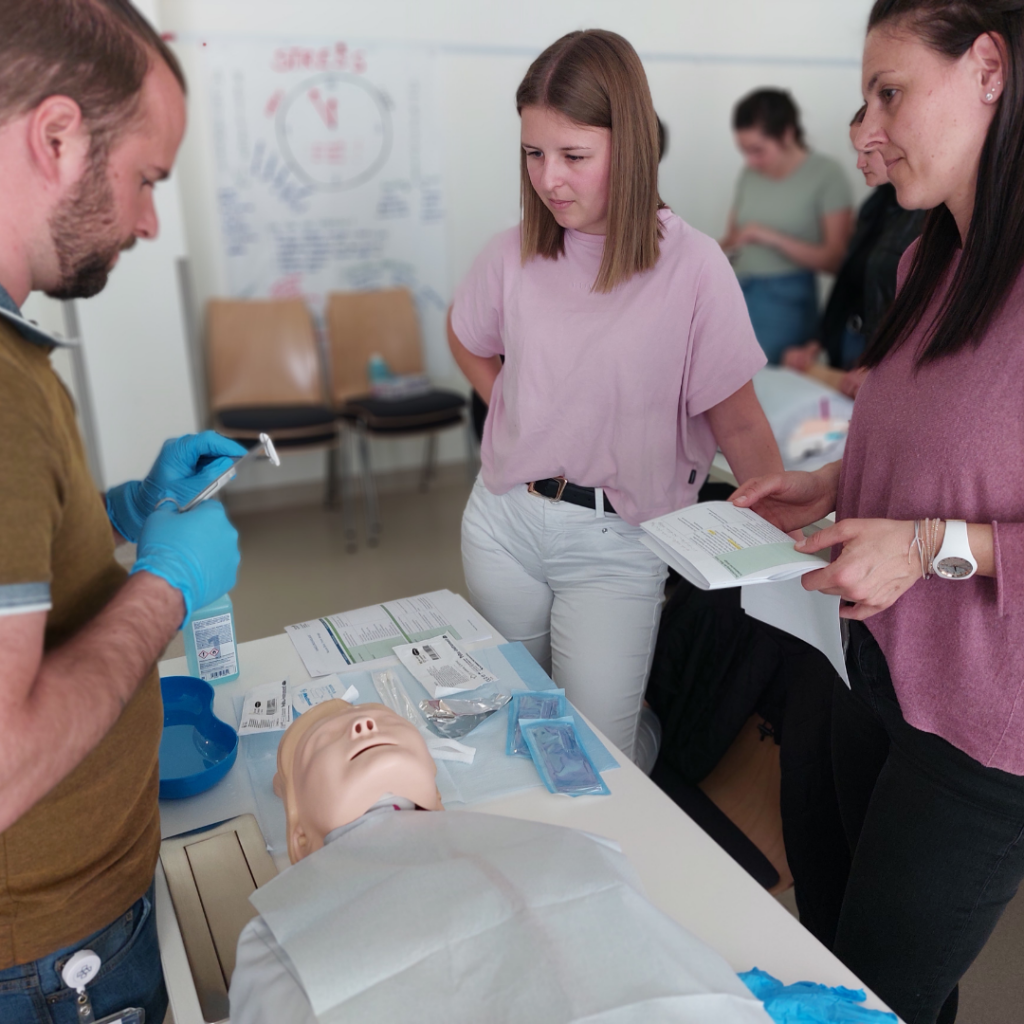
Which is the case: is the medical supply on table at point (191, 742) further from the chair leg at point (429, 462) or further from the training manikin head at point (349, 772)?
the chair leg at point (429, 462)

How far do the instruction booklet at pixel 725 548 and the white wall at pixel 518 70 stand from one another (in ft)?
10.8

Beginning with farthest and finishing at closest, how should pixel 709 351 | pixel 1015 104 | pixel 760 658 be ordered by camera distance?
pixel 760 658 < pixel 709 351 < pixel 1015 104

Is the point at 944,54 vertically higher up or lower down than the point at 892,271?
higher up

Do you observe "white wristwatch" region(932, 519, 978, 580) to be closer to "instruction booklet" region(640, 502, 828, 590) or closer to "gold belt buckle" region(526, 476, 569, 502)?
"instruction booklet" region(640, 502, 828, 590)

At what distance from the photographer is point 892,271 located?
2670mm

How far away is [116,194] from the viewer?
77 centimetres

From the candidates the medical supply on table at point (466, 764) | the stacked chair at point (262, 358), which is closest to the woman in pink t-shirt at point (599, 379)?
the medical supply on table at point (466, 764)

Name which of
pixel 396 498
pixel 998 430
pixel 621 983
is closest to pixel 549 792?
pixel 621 983

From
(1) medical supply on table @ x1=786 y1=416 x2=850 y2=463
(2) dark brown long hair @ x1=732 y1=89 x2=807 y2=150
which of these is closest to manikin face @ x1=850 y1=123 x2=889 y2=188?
(1) medical supply on table @ x1=786 y1=416 x2=850 y2=463

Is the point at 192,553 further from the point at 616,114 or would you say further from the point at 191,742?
the point at 616,114

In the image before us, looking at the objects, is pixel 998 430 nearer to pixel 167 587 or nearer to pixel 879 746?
pixel 879 746

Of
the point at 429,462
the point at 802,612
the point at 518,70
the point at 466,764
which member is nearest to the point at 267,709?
the point at 466,764

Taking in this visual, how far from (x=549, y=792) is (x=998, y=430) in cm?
67

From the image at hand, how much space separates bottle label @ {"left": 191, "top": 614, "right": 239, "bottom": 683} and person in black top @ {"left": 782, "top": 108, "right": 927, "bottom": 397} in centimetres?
162
